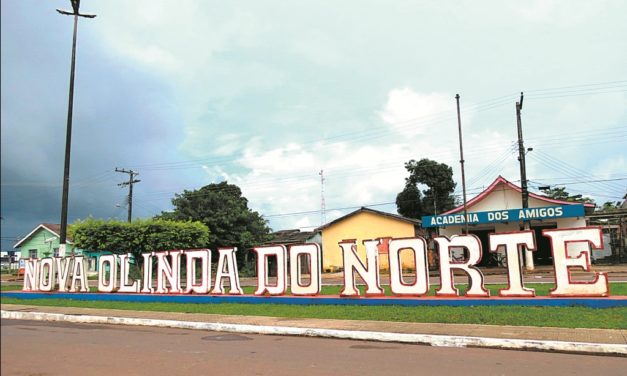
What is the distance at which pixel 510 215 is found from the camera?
33562 millimetres

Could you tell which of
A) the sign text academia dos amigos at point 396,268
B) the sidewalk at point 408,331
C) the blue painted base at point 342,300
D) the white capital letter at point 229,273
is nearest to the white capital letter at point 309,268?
the sign text academia dos amigos at point 396,268

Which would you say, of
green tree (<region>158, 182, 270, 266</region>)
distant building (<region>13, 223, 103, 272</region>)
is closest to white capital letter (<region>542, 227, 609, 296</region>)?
Answer: green tree (<region>158, 182, 270, 266</region>)

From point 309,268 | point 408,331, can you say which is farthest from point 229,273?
point 408,331

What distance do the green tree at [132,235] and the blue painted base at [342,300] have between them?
13.3 feet

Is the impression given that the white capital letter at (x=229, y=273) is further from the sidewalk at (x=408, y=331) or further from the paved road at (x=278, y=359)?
the paved road at (x=278, y=359)

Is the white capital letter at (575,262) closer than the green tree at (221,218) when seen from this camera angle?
Yes

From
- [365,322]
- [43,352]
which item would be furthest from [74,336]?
[365,322]

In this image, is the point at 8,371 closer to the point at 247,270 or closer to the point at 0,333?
the point at 0,333

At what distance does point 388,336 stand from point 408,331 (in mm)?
591

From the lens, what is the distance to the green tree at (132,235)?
26.6 metres

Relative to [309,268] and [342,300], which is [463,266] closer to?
[342,300]

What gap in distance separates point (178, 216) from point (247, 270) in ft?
24.2

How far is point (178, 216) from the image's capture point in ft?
140

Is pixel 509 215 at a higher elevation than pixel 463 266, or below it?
higher
